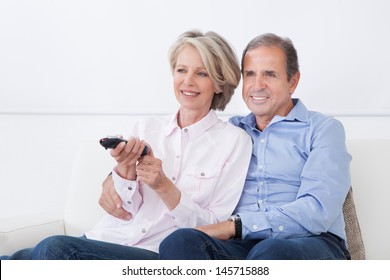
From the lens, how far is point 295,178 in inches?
76.9

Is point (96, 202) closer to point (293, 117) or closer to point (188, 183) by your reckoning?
point (188, 183)

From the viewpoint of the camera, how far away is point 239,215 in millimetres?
1801

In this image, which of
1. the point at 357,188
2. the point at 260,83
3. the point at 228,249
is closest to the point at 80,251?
the point at 228,249

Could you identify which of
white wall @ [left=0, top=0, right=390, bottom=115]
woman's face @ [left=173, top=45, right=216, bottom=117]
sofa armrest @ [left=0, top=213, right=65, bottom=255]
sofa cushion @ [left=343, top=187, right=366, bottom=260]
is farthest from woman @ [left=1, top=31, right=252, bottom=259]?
white wall @ [left=0, top=0, right=390, bottom=115]

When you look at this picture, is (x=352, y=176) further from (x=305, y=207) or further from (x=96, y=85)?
(x=96, y=85)

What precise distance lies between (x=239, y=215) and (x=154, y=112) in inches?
40.9

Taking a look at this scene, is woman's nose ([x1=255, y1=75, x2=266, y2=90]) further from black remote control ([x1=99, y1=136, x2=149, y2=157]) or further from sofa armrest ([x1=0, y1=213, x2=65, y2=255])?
sofa armrest ([x1=0, y1=213, x2=65, y2=255])

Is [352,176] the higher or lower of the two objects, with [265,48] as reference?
lower

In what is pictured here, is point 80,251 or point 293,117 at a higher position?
point 293,117

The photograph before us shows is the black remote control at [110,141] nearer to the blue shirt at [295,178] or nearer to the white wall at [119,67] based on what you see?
the blue shirt at [295,178]

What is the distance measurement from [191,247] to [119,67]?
1.41 meters

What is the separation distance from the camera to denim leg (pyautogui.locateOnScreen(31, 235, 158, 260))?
1574 mm
